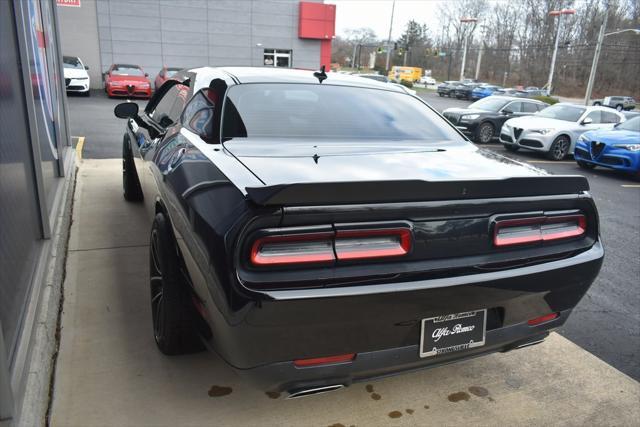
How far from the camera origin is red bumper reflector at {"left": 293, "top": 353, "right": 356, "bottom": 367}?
1.91 metres

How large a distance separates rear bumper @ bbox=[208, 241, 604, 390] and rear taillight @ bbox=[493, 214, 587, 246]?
129 mm

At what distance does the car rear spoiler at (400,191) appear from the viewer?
5.77 feet

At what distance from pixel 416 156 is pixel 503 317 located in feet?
2.95

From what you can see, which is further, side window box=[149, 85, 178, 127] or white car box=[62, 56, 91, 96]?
white car box=[62, 56, 91, 96]

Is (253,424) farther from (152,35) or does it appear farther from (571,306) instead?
(152,35)

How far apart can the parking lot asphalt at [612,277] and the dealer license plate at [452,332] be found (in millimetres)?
1528

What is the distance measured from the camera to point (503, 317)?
2.25 meters

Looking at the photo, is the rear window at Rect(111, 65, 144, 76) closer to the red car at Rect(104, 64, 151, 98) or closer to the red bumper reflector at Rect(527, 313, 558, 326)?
the red car at Rect(104, 64, 151, 98)

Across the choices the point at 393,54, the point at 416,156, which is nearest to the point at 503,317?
the point at 416,156

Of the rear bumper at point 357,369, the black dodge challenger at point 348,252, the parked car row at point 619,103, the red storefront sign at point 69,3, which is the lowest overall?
the parked car row at point 619,103

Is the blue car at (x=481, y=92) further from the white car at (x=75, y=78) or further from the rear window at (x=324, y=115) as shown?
the rear window at (x=324, y=115)

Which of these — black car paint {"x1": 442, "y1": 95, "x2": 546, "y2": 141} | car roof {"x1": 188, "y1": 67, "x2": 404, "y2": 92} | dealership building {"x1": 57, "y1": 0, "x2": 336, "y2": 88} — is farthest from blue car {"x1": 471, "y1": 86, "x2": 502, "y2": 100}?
car roof {"x1": 188, "y1": 67, "x2": 404, "y2": 92}

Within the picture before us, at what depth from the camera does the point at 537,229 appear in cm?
226

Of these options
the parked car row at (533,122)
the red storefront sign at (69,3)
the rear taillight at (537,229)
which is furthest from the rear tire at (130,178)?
the red storefront sign at (69,3)
